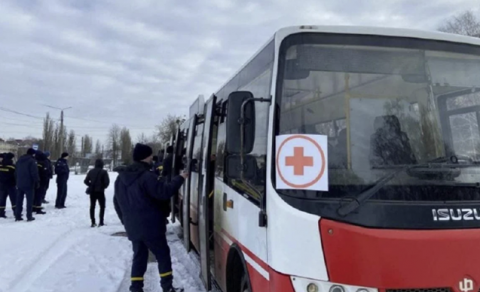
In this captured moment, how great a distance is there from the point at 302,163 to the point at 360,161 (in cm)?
41

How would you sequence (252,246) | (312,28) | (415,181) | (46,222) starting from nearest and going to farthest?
(415,181) → (312,28) → (252,246) → (46,222)

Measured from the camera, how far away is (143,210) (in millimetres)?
5121

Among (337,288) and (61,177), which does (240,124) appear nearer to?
(337,288)

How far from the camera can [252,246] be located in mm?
3404

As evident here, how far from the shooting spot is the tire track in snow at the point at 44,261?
18.8 feet

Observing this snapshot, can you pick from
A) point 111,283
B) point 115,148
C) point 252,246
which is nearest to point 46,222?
point 111,283

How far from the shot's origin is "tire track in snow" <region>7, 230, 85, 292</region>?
5.73 metres

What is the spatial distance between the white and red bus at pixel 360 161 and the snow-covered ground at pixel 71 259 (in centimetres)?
323

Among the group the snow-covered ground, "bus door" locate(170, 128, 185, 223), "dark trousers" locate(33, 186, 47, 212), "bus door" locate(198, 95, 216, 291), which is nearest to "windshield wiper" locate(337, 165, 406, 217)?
"bus door" locate(198, 95, 216, 291)

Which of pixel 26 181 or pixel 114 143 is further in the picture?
pixel 114 143

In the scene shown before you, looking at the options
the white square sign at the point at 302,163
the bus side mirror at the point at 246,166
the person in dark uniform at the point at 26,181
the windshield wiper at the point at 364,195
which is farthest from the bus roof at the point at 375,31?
the person in dark uniform at the point at 26,181

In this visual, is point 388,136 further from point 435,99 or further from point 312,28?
point 312,28

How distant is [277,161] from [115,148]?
3009 inches

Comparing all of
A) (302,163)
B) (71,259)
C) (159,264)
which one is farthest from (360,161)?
(71,259)
